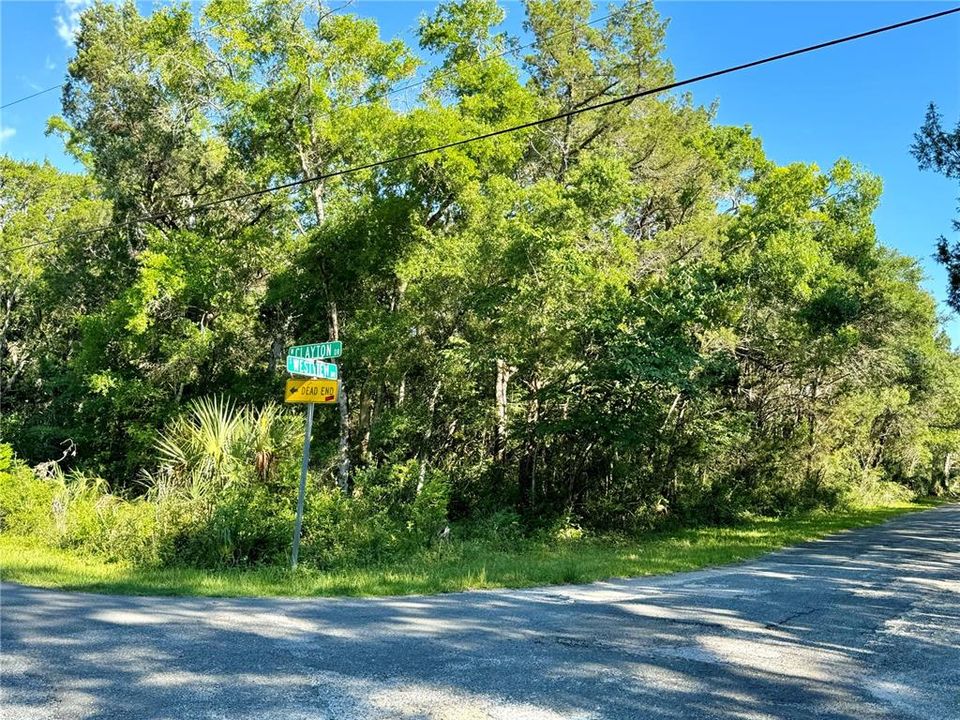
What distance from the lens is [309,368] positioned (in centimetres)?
974

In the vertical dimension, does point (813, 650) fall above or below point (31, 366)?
below

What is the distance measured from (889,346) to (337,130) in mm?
20539

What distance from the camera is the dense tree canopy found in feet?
53.7

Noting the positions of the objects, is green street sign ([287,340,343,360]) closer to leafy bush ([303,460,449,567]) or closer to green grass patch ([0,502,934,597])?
green grass patch ([0,502,934,597])

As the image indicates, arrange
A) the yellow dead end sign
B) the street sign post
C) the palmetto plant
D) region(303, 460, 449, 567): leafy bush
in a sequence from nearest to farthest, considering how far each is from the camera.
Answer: the yellow dead end sign < the street sign post < region(303, 460, 449, 567): leafy bush < the palmetto plant

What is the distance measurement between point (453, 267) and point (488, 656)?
10818 mm

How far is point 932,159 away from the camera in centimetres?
1563

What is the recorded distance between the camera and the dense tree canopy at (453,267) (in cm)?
1636

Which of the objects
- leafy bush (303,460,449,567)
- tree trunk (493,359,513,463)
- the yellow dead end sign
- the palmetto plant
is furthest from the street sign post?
tree trunk (493,359,513,463)

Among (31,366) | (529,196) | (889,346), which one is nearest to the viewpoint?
(529,196)

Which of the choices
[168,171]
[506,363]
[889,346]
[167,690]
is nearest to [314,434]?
[506,363]

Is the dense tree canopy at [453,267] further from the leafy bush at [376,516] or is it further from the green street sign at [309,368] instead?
the green street sign at [309,368]

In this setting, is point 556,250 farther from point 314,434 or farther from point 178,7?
point 178,7

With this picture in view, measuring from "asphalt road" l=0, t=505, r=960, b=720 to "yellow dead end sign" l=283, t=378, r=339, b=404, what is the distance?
2.76 m
